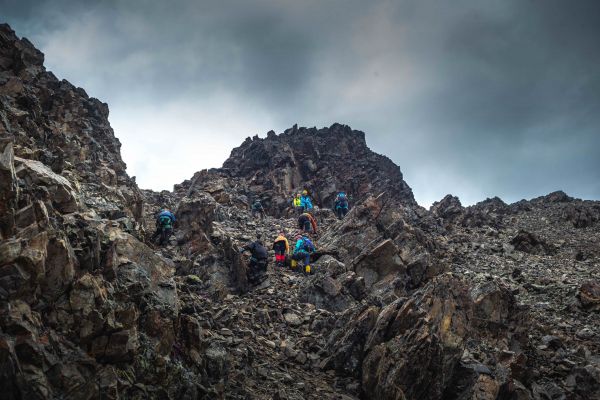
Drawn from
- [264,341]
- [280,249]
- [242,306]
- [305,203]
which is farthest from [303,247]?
[305,203]

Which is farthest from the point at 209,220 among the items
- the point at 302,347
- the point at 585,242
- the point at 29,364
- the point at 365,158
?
the point at 365,158

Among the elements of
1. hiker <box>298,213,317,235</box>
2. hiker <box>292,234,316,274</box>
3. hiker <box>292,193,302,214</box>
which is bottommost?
hiker <box>292,234,316,274</box>

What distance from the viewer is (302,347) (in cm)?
1536

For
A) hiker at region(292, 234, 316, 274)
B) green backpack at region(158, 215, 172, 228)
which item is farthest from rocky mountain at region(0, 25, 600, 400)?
green backpack at region(158, 215, 172, 228)

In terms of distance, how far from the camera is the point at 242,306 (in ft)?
58.1

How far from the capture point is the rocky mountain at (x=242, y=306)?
28.1 ft

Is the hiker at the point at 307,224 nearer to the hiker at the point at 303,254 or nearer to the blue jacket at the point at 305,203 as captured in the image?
the blue jacket at the point at 305,203

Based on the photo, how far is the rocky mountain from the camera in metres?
8.55

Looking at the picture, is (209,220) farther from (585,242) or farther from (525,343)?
(585,242)

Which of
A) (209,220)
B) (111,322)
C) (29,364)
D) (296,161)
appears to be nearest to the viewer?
(29,364)

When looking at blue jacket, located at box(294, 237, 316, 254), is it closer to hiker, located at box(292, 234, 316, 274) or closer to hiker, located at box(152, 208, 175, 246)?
hiker, located at box(292, 234, 316, 274)

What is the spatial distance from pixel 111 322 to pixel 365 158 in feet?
227

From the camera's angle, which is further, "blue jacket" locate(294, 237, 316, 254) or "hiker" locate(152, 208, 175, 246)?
"blue jacket" locate(294, 237, 316, 254)

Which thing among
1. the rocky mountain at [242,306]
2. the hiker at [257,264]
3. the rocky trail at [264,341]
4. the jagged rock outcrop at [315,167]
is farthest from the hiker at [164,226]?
the jagged rock outcrop at [315,167]
